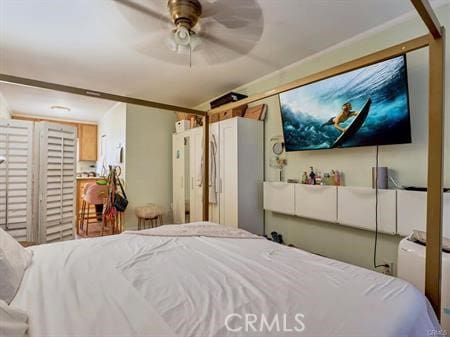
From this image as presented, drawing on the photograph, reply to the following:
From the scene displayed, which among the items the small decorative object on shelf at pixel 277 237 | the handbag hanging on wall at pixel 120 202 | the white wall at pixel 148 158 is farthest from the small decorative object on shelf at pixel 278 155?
the handbag hanging on wall at pixel 120 202

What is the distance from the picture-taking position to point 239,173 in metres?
3.11

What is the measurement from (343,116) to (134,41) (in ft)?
6.75

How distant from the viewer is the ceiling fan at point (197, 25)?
1.81 metres

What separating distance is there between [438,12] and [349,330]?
237cm

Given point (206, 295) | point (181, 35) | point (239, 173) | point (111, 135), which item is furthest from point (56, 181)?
point (206, 295)

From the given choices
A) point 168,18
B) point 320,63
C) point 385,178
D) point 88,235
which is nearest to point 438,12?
point 320,63

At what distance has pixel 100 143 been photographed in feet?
19.8

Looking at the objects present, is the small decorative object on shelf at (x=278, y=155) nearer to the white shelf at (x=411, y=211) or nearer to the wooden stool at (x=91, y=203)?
the white shelf at (x=411, y=211)

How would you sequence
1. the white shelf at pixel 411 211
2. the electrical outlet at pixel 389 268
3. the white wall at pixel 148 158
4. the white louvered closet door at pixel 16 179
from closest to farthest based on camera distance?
the white shelf at pixel 411 211, the electrical outlet at pixel 389 268, the white louvered closet door at pixel 16 179, the white wall at pixel 148 158

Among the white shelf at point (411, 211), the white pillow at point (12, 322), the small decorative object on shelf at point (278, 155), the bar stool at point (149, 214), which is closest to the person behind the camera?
the white pillow at point (12, 322)

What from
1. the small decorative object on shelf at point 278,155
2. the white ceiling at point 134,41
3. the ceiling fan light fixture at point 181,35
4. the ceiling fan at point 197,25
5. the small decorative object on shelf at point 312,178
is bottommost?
the small decorative object on shelf at point 312,178

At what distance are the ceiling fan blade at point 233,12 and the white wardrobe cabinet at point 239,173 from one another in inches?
47.6

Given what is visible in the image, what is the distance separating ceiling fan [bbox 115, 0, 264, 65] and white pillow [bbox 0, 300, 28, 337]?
5.99 feet

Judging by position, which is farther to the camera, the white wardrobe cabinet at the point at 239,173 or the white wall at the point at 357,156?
the white wardrobe cabinet at the point at 239,173
